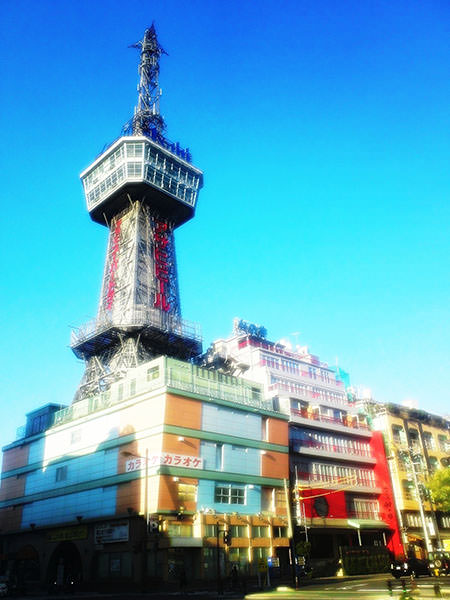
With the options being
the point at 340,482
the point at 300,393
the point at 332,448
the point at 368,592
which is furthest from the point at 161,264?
the point at 368,592

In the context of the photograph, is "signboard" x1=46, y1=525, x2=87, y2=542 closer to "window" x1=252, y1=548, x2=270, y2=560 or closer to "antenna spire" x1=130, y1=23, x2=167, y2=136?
"window" x1=252, y1=548, x2=270, y2=560

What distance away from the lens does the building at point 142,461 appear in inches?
1677

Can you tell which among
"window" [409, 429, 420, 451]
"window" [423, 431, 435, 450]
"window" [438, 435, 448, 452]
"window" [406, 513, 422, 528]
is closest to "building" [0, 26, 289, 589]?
"window" [406, 513, 422, 528]

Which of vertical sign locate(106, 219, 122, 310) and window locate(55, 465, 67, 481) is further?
vertical sign locate(106, 219, 122, 310)

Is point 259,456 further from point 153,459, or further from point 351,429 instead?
point 351,429

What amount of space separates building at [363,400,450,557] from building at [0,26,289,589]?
934 inches

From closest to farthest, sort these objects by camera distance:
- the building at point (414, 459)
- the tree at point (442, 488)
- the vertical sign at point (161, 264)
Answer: the tree at point (442, 488), the building at point (414, 459), the vertical sign at point (161, 264)

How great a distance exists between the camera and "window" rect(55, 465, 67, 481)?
53.5 metres

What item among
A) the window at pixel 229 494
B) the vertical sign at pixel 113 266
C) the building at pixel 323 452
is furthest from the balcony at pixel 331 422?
the vertical sign at pixel 113 266

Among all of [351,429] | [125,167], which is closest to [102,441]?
[351,429]

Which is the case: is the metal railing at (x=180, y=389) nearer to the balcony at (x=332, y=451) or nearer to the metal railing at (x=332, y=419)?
the balcony at (x=332, y=451)

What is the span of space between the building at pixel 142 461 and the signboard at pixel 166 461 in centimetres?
10

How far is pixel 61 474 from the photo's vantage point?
5394 cm

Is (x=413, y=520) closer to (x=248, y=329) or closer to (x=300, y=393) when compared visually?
(x=300, y=393)
